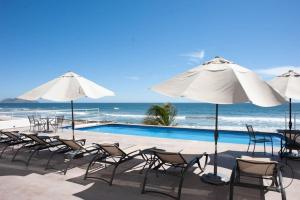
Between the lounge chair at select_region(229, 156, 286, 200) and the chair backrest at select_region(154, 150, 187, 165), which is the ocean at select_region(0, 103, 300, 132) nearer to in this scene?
the chair backrest at select_region(154, 150, 187, 165)

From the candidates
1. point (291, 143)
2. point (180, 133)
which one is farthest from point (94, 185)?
point (180, 133)

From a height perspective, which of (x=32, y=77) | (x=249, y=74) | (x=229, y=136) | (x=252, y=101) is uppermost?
(x=32, y=77)

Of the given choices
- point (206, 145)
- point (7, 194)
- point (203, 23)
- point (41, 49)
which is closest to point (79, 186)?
point (7, 194)

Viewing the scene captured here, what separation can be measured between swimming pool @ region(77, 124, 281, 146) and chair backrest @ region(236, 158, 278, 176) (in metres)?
6.39

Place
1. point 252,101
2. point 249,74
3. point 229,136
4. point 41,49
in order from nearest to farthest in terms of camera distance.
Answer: point 252,101 → point 249,74 → point 229,136 → point 41,49

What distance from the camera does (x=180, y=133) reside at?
12.0 metres

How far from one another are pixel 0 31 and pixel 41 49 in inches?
235

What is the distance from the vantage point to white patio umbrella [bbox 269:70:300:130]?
5443mm

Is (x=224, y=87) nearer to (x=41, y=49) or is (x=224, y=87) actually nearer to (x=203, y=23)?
(x=203, y=23)

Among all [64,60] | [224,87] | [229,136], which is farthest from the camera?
[64,60]

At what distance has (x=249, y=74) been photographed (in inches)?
167

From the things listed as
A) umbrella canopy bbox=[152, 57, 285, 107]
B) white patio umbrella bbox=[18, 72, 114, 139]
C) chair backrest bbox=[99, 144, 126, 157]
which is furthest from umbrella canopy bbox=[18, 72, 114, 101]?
umbrella canopy bbox=[152, 57, 285, 107]

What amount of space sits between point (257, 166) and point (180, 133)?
8397mm

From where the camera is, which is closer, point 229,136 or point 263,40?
point 229,136
